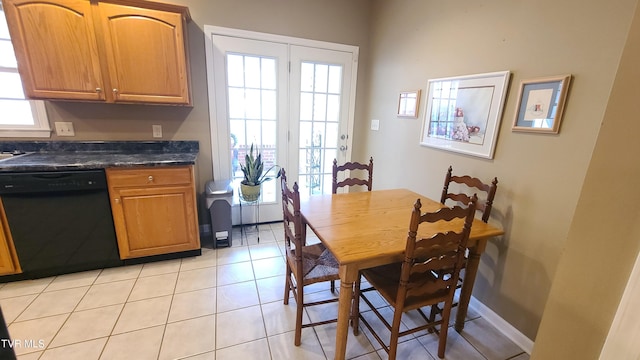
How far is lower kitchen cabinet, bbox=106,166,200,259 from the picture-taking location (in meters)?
2.06

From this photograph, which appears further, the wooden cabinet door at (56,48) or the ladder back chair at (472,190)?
the wooden cabinet door at (56,48)

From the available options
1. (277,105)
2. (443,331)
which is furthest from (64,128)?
(443,331)

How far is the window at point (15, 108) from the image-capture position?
7.07 feet

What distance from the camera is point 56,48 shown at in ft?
6.34

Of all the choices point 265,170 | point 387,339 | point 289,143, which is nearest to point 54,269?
point 265,170

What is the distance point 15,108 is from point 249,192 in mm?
2031

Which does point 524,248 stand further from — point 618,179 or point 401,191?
point 618,179

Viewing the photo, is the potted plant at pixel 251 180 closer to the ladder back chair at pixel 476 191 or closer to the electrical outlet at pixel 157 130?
the electrical outlet at pixel 157 130

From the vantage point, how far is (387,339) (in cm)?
167

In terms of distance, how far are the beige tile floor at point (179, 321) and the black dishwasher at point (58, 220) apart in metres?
0.16

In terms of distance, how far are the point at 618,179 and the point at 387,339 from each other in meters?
1.45

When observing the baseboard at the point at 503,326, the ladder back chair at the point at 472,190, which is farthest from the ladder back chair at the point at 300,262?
the baseboard at the point at 503,326

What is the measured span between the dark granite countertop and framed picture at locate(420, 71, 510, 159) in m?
2.04

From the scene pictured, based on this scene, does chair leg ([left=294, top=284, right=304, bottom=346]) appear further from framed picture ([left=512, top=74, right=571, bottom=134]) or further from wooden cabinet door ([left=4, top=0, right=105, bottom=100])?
wooden cabinet door ([left=4, top=0, right=105, bottom=100])
